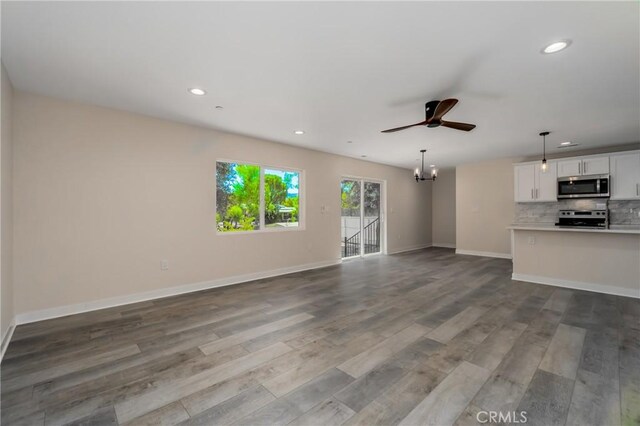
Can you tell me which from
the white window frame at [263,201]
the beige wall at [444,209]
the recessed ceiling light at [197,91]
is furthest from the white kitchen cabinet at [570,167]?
the recessed ceiling light at [197,91]

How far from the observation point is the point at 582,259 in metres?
4.42

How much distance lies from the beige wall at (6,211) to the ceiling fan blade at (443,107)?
4.08 metres

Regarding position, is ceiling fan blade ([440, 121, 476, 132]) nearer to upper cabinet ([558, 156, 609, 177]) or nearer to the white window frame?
the white window frame

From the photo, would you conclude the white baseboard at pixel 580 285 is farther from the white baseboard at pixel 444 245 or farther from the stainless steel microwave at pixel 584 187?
the white baseboard at pixel 444 245

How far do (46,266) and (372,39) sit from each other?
4215 millimetres

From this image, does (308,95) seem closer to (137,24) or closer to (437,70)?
(437,70)

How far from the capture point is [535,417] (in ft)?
5.49

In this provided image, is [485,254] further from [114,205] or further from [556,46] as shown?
[114,205]

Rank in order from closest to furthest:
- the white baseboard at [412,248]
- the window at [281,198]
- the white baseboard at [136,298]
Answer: the white baseboard at [136,298], the window at [281,198], the white baseboard at [412,248]

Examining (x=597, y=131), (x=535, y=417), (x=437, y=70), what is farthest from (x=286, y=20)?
(x=597, y=131)

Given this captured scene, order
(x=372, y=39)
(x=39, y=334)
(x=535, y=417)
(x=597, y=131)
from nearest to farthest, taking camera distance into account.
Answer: (x=535, y=417)
(x=372, y=39)
(x=39, y=334)
(x=597, y=131)

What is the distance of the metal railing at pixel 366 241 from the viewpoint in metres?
7.33

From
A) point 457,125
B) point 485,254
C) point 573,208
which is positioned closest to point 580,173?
point 573,208

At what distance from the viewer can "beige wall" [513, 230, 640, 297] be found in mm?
4066
